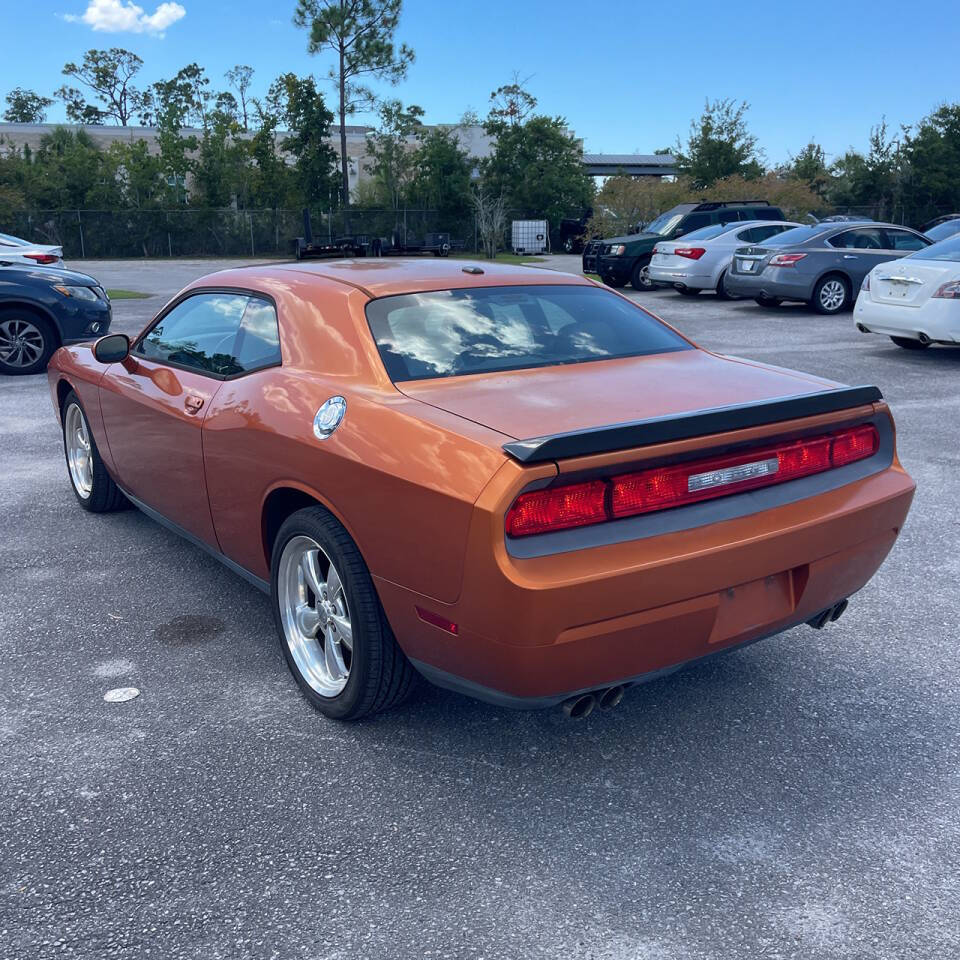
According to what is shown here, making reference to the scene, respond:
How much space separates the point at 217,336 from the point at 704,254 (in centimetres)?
1551

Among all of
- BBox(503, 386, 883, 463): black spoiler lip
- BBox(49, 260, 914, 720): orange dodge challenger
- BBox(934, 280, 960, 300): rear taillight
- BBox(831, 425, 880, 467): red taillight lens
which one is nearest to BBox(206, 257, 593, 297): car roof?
BBox(49, 260, 914, 720): orange dodge challenger

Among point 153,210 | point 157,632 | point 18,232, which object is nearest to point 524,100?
point 153,210

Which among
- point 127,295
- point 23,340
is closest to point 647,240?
point 127,295

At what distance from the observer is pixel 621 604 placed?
8.75ft

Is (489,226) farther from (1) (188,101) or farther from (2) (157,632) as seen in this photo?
(2) (157,632)

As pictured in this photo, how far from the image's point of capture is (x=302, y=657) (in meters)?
3.57

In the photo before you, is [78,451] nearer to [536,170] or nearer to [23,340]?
[23,340]

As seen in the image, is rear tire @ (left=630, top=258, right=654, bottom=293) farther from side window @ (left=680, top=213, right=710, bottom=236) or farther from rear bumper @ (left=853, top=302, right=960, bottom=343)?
rear bumper @ (left=853, top=302, right=960, bottom=343)

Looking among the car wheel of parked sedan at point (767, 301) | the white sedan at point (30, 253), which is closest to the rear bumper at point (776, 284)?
the car wheel of parked sedan at point (767, 301)

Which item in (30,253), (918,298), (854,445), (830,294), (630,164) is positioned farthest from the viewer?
(630,164)

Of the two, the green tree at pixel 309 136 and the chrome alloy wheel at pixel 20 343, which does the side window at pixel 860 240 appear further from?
the green tree at pixel 309 136

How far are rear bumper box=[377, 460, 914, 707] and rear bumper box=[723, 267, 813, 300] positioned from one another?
13.2 metres

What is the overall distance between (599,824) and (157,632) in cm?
216

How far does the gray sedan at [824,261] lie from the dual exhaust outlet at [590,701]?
13866 mm
